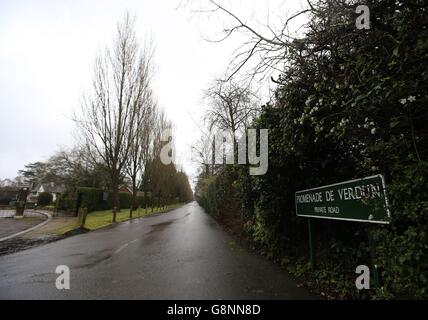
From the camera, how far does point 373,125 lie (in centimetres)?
298

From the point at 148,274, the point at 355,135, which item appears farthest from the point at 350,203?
the point at 148,274

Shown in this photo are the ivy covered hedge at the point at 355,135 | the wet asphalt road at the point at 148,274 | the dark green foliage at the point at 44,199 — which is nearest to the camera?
the ivy covered hedge at the point at 355,135

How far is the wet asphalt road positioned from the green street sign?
1.35 meters

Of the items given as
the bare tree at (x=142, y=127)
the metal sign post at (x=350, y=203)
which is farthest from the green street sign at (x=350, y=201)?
the bare tree at (x=142, y=127)

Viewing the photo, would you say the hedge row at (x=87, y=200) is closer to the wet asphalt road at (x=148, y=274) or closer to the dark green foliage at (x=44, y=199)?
the dark green foliage at (x=44, y=199)

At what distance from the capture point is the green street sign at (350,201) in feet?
9.62

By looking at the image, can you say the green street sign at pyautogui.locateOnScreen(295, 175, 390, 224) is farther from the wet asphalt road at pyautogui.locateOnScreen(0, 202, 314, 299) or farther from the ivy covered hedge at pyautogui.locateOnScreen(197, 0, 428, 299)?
the wet asphalt road at pyautogui.locateOnScreen(0, 202, 314, 299)

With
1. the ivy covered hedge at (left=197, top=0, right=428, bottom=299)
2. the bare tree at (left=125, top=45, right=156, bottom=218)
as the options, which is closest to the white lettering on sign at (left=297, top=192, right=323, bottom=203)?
the ivy covered hedge at (left=197, top=0, right=428, bottom=299)

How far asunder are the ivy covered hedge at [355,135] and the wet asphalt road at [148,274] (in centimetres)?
94

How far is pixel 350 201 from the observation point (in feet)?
12.3
